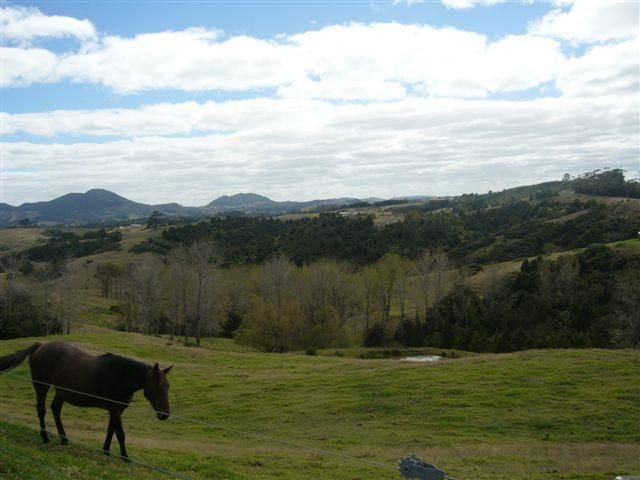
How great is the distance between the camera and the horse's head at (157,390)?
41.6 feet

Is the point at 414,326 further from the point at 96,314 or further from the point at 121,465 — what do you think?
the point at 121,465

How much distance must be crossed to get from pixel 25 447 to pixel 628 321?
66.5m

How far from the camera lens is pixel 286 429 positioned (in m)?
25.0

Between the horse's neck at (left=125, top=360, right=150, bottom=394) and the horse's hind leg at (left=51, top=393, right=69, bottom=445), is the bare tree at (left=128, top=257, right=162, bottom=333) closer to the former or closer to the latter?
the horse's hind leg at (left=51, top=393, right=69, bottom=445)

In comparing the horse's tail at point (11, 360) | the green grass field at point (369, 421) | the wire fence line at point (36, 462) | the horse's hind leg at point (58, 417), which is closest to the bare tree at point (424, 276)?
the green grass field at point (369, 421)

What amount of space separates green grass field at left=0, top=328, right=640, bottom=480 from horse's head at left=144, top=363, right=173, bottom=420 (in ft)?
4.78

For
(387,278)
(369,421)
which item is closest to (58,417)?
(369,421)

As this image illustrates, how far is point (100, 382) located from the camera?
13.1 m

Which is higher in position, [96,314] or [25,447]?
[25,447]

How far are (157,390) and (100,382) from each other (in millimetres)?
1589

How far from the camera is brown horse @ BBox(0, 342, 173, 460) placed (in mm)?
12844

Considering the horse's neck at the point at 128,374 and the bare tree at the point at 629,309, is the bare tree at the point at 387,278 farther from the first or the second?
the horse's neck at the point at 128,374

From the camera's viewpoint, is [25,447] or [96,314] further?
[96,314]

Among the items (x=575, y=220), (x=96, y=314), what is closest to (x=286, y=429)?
(x=96, y=314)
